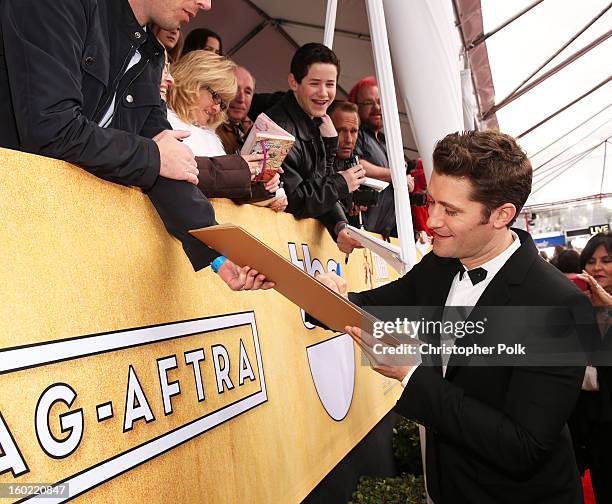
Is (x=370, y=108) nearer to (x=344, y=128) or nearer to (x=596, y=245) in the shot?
(x=344, y=128)

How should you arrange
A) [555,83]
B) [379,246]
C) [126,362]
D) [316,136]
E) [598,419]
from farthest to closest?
1. [555,83]
2. [316,136]
3. [379,246]
4. [598,419]
5. [126,362]

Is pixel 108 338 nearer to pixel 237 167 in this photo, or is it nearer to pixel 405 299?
pixel 237 167

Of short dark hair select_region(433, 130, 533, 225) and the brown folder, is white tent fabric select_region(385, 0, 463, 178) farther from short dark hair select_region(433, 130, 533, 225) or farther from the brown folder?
the brown folder

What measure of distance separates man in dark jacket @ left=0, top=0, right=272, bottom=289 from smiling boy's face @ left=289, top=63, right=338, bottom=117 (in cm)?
154

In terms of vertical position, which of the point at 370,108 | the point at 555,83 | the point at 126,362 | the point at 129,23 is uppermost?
the point at 555,83

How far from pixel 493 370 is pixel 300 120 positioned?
2.01 meters

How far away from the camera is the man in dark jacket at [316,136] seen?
3.21m

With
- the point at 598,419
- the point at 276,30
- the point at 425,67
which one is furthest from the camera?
the point at 276,30

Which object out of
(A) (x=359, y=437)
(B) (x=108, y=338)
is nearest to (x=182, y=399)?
(B) (x=108, y=338)

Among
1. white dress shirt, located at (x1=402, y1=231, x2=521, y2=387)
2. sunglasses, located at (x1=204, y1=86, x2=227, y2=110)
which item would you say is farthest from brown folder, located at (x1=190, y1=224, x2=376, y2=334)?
sunglasses, located at (x1=204, y1=86, x2=227, y2=110)

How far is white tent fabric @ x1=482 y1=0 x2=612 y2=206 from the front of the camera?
1196 centimetres

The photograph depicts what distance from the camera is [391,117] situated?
3367 millimetres

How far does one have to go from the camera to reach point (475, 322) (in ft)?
5.84

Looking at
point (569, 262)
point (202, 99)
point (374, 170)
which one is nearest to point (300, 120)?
point (202, 99)
